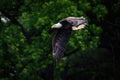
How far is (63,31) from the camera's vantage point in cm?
1245

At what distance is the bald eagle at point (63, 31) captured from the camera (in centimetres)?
1185

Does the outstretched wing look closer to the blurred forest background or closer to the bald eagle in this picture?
the bald eagle

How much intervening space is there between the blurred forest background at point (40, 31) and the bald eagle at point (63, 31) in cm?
447

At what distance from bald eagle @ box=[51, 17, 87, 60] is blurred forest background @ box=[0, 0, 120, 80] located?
14.7ft

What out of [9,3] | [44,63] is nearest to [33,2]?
[9,3]

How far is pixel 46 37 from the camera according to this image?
17.7 meters

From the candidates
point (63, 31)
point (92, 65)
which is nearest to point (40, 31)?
point (92, 65)

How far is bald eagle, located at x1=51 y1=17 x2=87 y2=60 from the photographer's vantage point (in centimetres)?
1185

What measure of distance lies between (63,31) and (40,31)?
6.03 meters

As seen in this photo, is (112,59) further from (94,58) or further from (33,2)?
(33,2)

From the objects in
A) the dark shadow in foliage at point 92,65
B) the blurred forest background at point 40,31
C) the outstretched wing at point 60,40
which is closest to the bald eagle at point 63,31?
Result: the outstretched wing at point 60,40

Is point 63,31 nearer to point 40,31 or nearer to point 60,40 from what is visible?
point 60,40

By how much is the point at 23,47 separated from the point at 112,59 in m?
5.72

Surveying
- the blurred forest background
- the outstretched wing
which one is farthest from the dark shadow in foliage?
the outstretched wing
